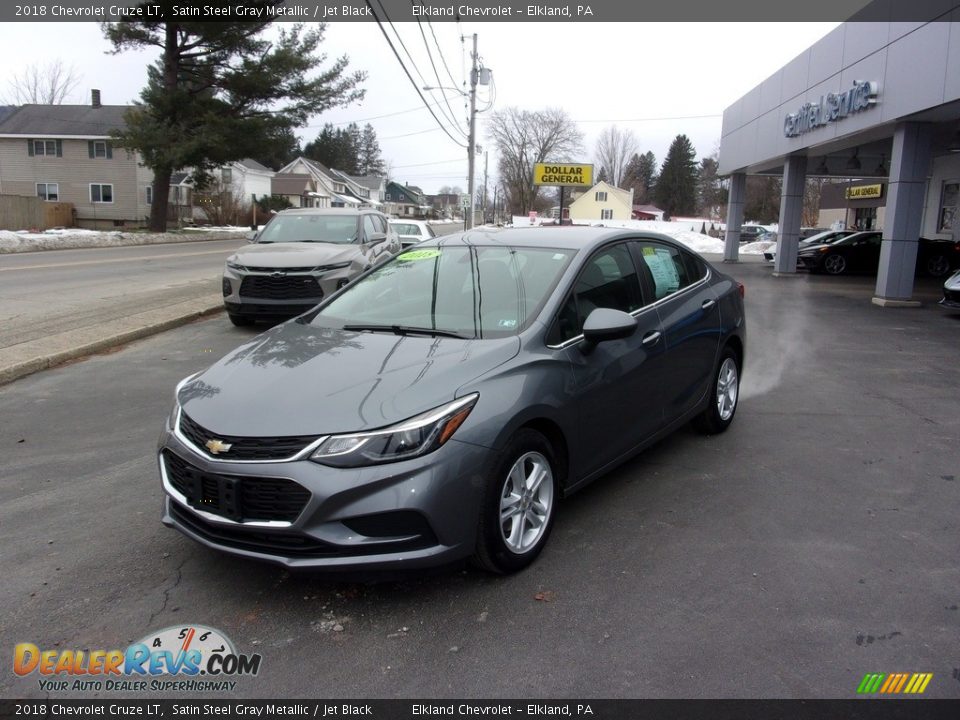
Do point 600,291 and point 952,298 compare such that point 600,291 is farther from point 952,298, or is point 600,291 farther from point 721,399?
point 952,298

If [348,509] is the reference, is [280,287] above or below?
above

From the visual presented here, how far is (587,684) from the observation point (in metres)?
2.73

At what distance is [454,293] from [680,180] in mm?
111359

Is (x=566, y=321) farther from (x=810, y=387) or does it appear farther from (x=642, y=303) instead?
(x=810, y=387)

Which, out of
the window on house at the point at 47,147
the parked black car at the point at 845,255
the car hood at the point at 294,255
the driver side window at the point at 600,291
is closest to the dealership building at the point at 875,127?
the parked black car at the point at 845,255

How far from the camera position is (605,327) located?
390cm

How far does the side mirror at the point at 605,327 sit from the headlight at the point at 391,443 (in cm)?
111

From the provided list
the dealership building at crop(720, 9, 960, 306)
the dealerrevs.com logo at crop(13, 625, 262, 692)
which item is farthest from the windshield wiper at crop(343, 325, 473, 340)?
the dealership building at crop(720, 9, 960, 306)

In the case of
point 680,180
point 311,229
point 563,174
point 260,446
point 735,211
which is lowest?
point 260,446

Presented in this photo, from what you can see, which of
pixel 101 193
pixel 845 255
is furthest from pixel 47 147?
pixel 845 255

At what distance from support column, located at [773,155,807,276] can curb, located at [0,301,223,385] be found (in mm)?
17421

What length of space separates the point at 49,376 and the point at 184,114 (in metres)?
31.7

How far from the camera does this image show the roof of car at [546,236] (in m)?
4.62

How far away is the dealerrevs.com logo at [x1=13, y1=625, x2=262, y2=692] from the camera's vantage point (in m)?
2.75
